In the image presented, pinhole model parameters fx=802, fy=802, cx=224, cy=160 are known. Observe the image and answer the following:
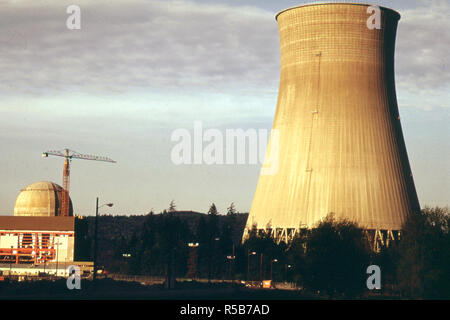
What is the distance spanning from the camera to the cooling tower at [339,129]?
216 feet

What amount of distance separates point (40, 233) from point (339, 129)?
167ft

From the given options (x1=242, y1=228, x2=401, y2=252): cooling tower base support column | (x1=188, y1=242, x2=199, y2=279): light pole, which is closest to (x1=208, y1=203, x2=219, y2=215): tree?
(x1=188, y1=242, x2=199, y2=279): light pole

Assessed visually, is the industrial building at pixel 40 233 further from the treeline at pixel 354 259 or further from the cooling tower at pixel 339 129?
the cooling tower at pixel 339 129

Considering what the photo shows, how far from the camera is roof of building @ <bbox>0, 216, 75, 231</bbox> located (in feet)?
334

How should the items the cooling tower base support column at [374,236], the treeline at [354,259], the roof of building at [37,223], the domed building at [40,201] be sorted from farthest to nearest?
1. the domed building at [40,201]
2. the roof of building at [37,223]
3. the cooling tower base support column at [374,236]
4. the treeline at [354,259]

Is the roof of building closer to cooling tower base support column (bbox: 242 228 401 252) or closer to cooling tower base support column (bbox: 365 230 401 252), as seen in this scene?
cooling tower base support column (bbox: 242 228 401 252)

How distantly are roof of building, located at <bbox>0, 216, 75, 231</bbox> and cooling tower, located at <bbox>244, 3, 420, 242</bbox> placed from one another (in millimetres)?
42384

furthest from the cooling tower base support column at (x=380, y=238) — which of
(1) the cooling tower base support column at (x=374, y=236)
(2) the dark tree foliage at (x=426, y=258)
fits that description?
(2) the dark tree foliage at (x=426, y=258)

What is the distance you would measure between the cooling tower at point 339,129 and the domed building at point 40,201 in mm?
48314

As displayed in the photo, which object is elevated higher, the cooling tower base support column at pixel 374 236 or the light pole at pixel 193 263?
the cooling tower base support column at pixel 374 236

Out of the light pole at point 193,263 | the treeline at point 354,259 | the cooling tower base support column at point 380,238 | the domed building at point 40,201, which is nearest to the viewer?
the treeline at point 354,259

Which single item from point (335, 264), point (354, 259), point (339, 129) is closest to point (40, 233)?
point (339, 129)

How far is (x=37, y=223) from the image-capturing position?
103 metres
